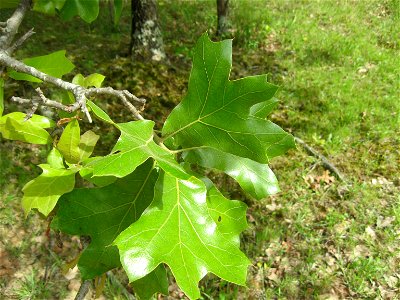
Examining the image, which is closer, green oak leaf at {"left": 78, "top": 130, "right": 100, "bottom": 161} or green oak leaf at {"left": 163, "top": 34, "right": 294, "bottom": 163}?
green oak leaf at {"left": 163, "top": 34, "right": 294, "bottom": 163}

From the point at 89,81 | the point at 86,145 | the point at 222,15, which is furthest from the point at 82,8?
the point at 222,15

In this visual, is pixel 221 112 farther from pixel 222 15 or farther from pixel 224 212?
pixel 222 15

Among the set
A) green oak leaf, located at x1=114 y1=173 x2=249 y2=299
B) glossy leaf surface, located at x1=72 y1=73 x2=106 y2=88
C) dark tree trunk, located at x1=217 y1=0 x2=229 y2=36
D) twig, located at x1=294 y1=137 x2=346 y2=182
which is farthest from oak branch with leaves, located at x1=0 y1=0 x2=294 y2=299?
dark tree trunk, located at x1=217 y1=0 x2=229 y2=36

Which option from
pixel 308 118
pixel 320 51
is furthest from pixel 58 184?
pixel 320 51

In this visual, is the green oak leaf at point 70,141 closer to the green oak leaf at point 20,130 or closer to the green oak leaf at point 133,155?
the green oak leaf at point 20,130

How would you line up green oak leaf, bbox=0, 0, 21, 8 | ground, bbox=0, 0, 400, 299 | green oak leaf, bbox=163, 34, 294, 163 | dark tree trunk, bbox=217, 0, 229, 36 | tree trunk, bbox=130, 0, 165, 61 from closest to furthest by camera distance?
1. green oak leaf, bbox=163, 34, 294, 163
2. green oak leaf, bbox=0, 0, 21, 8
3. ground, bbox=0, 0, 400, 299
4. tree trunk, bbox=130, 0, 165, 61
5. dark tree trunk, bbox=217, 0, 229, 36

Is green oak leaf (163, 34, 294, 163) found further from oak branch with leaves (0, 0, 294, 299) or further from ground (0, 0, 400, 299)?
ground (0, 0, 400, 299)

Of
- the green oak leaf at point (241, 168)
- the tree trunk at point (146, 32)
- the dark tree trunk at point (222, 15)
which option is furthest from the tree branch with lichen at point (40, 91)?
the dark tree trunk at point (222, 15)
